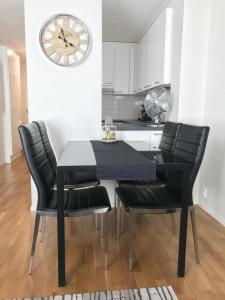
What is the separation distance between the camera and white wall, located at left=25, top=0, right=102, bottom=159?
8.36 feet

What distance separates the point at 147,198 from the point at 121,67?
3.32 meters

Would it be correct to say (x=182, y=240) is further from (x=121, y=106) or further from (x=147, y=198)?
(x=121, y=106)

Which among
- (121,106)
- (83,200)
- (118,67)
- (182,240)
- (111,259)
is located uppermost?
(118,67)

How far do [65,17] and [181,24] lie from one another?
3.91 ft

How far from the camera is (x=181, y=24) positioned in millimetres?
2746

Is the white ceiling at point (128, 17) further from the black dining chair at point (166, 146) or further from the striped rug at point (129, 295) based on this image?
the striped rug at point (129, 295)

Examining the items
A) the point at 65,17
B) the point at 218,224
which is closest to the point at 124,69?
the point at 65,17

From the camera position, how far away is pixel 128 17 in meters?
3.45

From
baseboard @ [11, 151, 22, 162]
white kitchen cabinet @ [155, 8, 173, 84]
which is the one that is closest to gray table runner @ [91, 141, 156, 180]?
white kitchen cabinet @ [155, 8, 173, 84]

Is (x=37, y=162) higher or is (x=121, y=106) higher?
(x=121, y=106)

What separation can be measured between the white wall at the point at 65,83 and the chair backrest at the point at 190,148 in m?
1.01

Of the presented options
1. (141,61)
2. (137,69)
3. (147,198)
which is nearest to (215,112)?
(147,198)

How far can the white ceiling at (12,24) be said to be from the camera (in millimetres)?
3068

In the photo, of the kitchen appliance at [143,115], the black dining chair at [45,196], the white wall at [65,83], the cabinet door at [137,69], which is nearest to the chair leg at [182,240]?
the black dining chair at [45,196]
